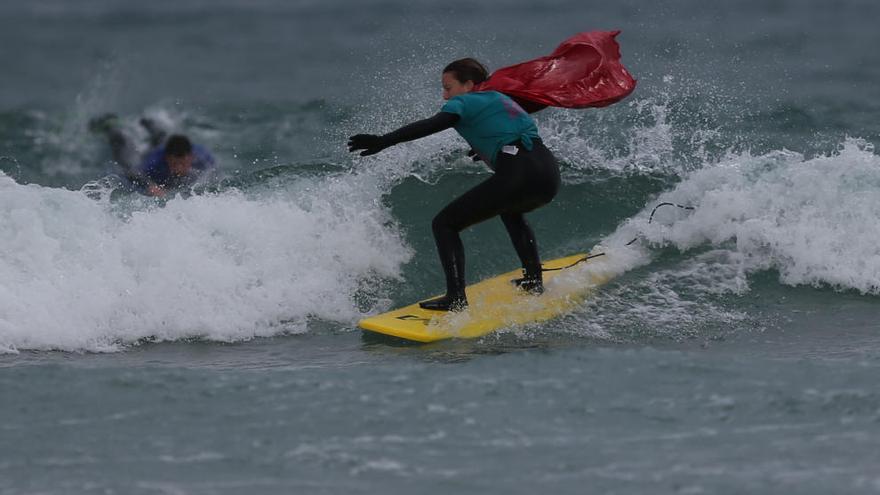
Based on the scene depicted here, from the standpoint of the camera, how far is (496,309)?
24.2ft

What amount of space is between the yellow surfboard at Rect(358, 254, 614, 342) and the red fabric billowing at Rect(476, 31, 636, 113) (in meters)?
1.05

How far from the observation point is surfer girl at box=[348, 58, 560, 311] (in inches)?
279

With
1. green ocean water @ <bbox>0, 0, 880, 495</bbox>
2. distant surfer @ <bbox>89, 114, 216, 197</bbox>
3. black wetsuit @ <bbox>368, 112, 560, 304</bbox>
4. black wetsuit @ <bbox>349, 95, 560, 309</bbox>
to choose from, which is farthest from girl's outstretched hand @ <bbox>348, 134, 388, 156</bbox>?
distant surfer @ <bbox>89, 114, 216, 197</bbox>

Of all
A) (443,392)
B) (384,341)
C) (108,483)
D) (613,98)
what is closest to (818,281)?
(613,98)

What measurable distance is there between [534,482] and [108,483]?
159cm

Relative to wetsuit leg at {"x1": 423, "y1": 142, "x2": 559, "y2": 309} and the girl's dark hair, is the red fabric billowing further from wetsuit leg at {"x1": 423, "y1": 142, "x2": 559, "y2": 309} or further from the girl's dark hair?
wetsuit leg at {"x1": 423, "y1": 142, "x2": 559, "y2": 309}

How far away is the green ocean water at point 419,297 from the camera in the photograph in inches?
198

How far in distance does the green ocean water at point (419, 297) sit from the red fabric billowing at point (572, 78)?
1172mm

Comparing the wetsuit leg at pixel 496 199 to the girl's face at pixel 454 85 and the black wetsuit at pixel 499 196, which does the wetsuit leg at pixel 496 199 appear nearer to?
the black wetsuit at pixel 499 196

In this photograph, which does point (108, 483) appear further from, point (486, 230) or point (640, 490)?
point (486, 230)

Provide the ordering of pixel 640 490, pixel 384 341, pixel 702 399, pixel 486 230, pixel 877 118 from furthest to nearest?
1. pixel 877 118
2. pixel 486 230
3. pixel 384 341
4. pixel 702 399
5. pixel 640 490

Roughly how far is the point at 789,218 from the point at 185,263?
405cm

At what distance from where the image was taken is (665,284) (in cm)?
804

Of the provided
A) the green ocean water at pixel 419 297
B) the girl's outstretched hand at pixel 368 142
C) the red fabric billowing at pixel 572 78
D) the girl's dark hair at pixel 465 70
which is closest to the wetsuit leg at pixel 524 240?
the green ocean water at pixel 419 297
